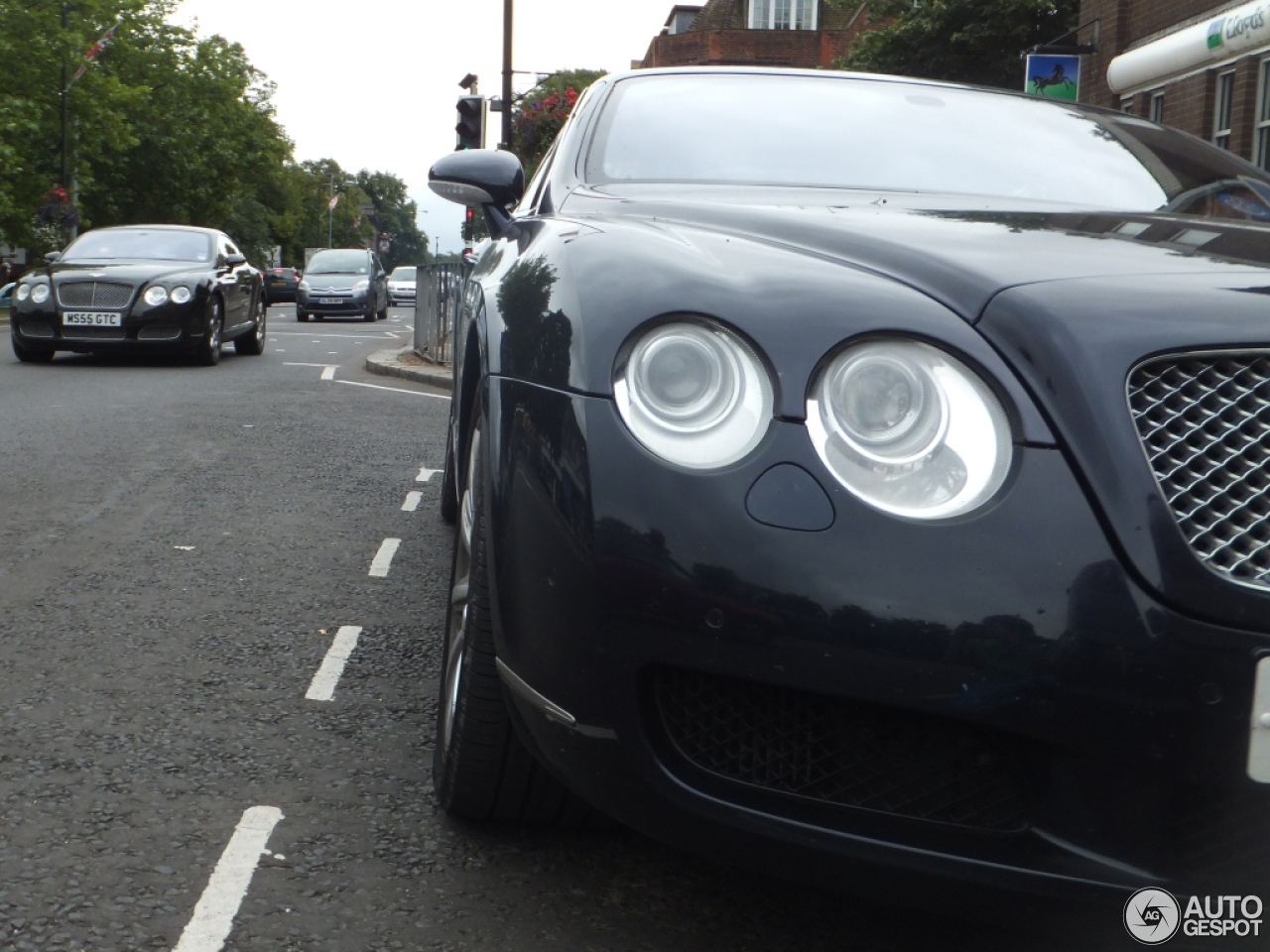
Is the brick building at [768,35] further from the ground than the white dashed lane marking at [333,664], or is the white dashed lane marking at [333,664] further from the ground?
the brick building at [768,35]

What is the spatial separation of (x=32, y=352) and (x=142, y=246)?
1606 millimetres

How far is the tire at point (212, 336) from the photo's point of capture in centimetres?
1405

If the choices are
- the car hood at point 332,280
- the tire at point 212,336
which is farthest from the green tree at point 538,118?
the car hood at point 332,280

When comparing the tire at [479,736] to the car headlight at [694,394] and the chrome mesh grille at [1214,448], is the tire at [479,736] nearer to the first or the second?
the car headlight at [694,394]

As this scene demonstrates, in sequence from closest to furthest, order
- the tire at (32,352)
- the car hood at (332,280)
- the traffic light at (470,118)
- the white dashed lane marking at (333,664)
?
the white dashed lane marking at (333,664) < the tire at (32,352) < the traffic light at (470,118) < the car hood at (332,280)

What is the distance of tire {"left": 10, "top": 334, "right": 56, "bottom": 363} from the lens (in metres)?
13.7

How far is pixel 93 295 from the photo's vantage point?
1355cm

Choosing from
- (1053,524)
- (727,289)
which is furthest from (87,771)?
(1053,524)

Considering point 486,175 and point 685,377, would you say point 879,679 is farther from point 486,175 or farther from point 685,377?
point 486,175

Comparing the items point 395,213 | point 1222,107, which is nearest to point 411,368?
point 1222,107

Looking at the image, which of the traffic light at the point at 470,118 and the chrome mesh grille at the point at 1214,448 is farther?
the traffic light at the point at 470,118

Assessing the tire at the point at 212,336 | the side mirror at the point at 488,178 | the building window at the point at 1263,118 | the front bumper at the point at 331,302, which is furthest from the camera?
the front bumper at the point at 331,302

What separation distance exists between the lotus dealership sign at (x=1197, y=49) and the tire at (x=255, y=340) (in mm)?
9855

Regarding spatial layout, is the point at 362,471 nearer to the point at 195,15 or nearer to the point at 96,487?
the point at 96,487
